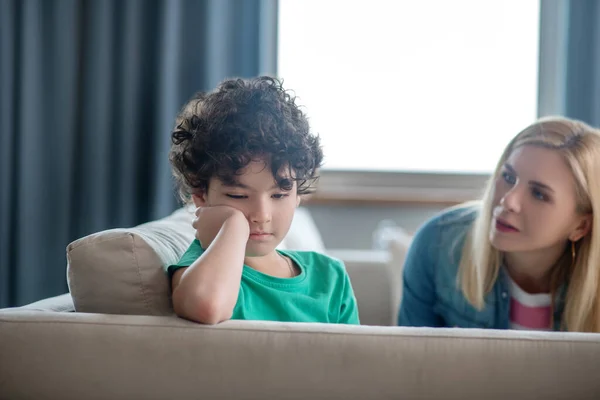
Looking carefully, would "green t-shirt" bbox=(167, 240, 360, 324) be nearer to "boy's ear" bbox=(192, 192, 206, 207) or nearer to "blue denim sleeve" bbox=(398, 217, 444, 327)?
"boy's ear" bbox=(192, 192, 206, 207)

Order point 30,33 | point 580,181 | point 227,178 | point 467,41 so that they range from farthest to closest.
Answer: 1. point 467,41
2. point 30,33
3. point 580,181
4. point 227,178

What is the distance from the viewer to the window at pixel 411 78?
3381mm

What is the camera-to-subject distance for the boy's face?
1213 mm

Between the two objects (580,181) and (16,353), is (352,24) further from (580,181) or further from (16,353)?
(16,353)

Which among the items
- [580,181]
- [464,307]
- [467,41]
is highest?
[467,41]

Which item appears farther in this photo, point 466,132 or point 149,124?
point 466,132

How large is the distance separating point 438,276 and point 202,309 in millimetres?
926

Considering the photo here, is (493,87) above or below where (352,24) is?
below

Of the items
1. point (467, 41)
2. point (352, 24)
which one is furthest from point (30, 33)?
point (467, 41)

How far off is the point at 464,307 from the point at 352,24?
1.99m

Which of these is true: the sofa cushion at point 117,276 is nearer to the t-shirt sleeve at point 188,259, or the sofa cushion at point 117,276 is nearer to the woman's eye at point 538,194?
the t-shirt sleeve at point 188,259

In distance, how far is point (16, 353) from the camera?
1.06m

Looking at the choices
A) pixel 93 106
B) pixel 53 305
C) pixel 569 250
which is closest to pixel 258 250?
pixel 53 305

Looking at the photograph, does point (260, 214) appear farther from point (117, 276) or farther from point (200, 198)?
point (117, 276)
